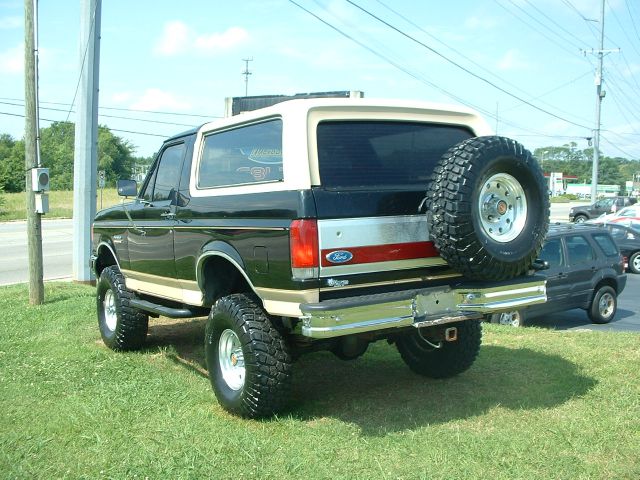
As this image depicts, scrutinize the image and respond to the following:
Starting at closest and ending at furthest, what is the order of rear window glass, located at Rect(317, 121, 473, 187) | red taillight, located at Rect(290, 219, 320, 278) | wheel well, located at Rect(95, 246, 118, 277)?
red taillight, located at Rect(290, 219, 320, 278) → rear window glass, located at Rect(317, 121, 473, 187) → wheel well, located at Rect(95, 246, 118, 277)

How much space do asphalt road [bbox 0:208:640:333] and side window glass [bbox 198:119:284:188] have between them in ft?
24.5

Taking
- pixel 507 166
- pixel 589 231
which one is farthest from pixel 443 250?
pixel 589 231

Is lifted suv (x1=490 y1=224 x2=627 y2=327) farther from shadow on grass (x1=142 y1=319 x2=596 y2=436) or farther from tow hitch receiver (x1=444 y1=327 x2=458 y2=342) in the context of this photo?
tow hitch receiver (x1=444 y1=327 x2=458 y2=342)

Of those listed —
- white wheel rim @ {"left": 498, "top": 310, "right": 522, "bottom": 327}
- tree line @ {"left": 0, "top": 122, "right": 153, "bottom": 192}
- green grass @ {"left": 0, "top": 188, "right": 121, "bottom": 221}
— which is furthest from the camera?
tree line @ {"left": 0, "top": 122, "right": 153, "bottom": 192}

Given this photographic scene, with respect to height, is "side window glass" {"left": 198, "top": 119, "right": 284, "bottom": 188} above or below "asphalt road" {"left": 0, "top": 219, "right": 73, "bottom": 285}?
above

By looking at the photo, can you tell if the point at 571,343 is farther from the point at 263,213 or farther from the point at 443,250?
the point at 263,213

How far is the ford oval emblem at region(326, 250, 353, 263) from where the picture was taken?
14.0 ft

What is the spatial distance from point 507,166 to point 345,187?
3.77ft

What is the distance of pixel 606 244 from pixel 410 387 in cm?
749

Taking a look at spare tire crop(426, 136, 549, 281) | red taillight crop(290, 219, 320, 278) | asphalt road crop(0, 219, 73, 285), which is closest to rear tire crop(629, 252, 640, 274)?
asphalt road crop(0, 219, 73, 285)

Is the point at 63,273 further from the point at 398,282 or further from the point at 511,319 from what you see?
the point at 398,282

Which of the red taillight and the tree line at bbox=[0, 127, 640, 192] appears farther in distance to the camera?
the tree line at bbox=[0, 127, 640, 192]

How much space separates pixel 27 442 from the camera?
4371 millimetres

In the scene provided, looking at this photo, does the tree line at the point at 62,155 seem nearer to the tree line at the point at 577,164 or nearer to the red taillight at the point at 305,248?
the red taillight at the point at 305,248
